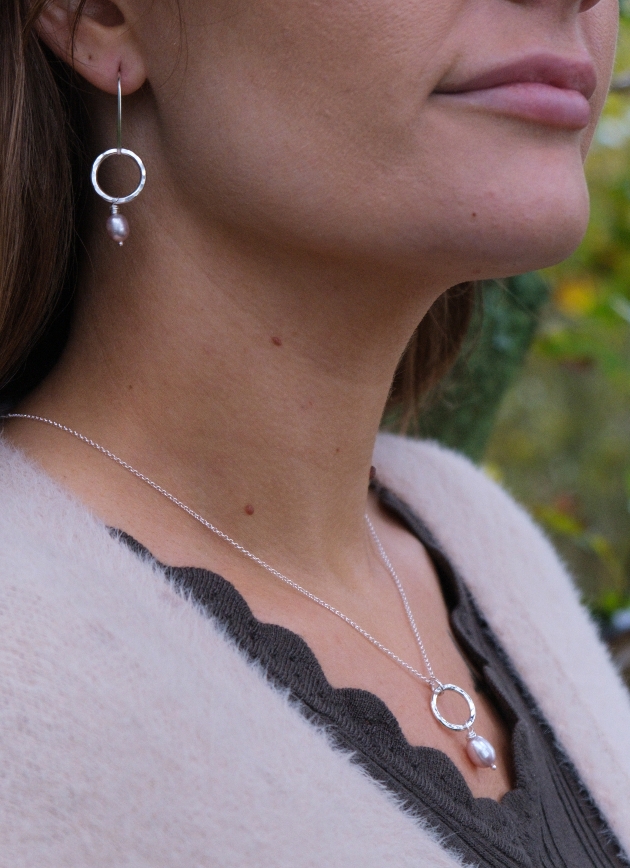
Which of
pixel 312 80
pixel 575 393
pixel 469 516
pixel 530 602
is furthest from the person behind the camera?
pixel 575 393

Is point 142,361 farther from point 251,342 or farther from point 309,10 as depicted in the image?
point 309,10

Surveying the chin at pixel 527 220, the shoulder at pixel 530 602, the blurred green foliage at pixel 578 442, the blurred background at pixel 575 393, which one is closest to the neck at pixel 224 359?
the chin at pixel 527 220

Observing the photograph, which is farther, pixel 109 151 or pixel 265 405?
pixel 265 405

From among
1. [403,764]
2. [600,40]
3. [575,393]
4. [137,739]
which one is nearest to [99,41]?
[600,40]

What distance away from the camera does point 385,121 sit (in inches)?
46.4

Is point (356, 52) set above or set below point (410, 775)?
above

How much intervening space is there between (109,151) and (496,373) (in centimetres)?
173

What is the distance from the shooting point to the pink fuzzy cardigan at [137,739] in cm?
93

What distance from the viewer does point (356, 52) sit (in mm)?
1146

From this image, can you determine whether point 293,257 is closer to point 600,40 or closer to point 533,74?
point 533,74

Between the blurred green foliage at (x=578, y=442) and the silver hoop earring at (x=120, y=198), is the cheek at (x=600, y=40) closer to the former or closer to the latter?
the silver hoop earring at (x=120, y=198)

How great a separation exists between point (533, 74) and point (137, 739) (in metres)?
0.95

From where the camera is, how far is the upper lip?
1199 millimetres

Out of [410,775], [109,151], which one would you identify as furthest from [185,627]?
[109,151]
